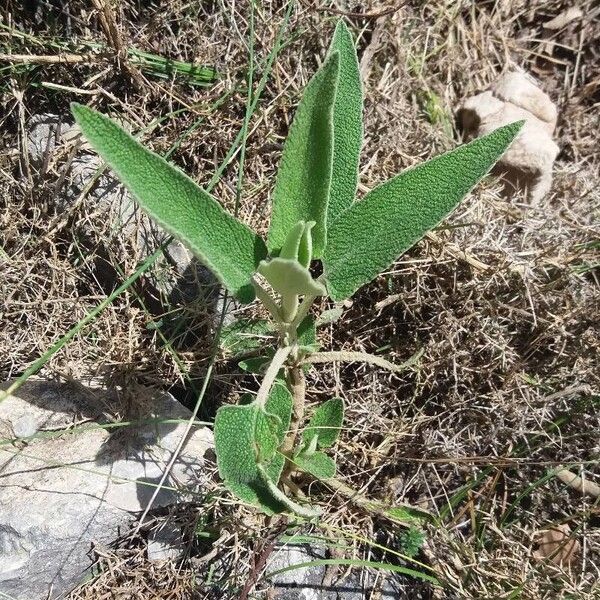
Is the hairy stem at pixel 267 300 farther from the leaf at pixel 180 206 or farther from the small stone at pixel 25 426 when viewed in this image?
the small stone at pixel 25 426

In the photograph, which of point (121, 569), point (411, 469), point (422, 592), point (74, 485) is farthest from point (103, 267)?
point (422, 592)

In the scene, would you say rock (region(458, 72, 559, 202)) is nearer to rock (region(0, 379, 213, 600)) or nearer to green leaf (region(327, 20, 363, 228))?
green leaf (region(327, 20, 363, 228))

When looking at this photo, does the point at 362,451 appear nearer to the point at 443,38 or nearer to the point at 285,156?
the point at 285,156

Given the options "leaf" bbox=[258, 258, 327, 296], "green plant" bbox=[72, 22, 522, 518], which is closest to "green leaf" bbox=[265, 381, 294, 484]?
"green plant" bbox=[72, 22, 522, 518]

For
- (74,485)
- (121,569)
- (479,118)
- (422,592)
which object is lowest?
(422,592)

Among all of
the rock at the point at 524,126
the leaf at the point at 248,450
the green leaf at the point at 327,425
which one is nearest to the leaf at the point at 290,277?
the leaf at the point at 248,450

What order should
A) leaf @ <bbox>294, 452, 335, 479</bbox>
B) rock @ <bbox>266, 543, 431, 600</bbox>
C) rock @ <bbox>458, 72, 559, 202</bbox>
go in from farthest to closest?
1. rock @ <bbox>458, 72, 559, 202</bbox>
2. rock @ <bbox>266, 543, 431, 600</bbox>
3. leaf @ <bbox>294, 452, 335, 479</bbox>
